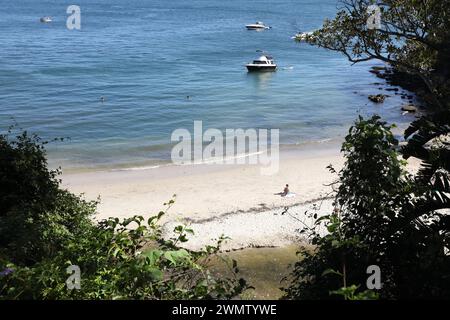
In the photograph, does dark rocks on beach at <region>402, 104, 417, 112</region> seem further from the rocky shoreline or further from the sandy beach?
the sandy beach

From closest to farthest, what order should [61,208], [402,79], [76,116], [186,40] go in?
[61,208] < [76,116] < [402,79] < [186,40]

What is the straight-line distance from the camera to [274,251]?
616 inches

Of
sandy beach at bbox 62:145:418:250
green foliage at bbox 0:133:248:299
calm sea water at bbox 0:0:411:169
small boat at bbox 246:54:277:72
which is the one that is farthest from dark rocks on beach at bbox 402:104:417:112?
green foliage at bbox 0:133:248:299

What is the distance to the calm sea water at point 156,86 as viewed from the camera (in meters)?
34.2

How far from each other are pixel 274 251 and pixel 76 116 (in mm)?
26583

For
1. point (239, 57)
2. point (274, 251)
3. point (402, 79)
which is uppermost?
point (239, 57)

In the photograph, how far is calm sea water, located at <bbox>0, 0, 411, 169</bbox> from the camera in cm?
3422

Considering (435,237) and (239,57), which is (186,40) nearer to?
(239,57)

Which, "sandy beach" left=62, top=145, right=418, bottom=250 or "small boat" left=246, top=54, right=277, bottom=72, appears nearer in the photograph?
"sandy beach" left=62, top=145, right=418, bottom=250

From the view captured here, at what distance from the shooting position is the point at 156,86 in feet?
162

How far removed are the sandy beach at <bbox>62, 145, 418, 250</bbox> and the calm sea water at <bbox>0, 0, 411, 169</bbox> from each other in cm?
372

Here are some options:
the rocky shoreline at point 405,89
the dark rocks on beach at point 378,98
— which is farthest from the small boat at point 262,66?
the dark rocks on beach at point 378,98

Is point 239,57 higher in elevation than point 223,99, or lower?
higher

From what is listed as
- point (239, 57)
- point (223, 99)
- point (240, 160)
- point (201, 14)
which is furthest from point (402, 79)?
point (201, 14)
